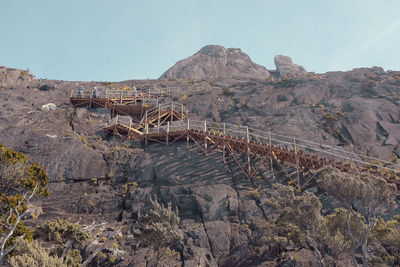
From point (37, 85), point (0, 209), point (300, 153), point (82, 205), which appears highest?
point (37, 85)

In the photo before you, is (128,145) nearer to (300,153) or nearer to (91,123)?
(91,123)

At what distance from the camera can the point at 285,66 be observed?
7506cm

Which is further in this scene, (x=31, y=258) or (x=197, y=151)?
(x=197, y=151)

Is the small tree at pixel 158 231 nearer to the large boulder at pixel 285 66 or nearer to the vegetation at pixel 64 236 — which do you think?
the vegetation at pixel 64 236

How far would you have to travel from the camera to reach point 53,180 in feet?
79.0

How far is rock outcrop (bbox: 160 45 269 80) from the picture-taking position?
71.8 metres

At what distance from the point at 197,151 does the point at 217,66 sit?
5142cm

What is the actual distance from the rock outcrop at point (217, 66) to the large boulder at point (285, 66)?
11.4 ft

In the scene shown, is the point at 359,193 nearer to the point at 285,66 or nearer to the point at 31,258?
the point at 31,258

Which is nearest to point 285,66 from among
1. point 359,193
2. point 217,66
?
point 217,66

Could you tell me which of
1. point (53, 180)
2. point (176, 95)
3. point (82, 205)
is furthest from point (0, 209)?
point (176, 95)

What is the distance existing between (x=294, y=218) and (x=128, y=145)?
19.3m

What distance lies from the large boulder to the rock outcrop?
3.46m

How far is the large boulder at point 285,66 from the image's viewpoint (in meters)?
72.9
